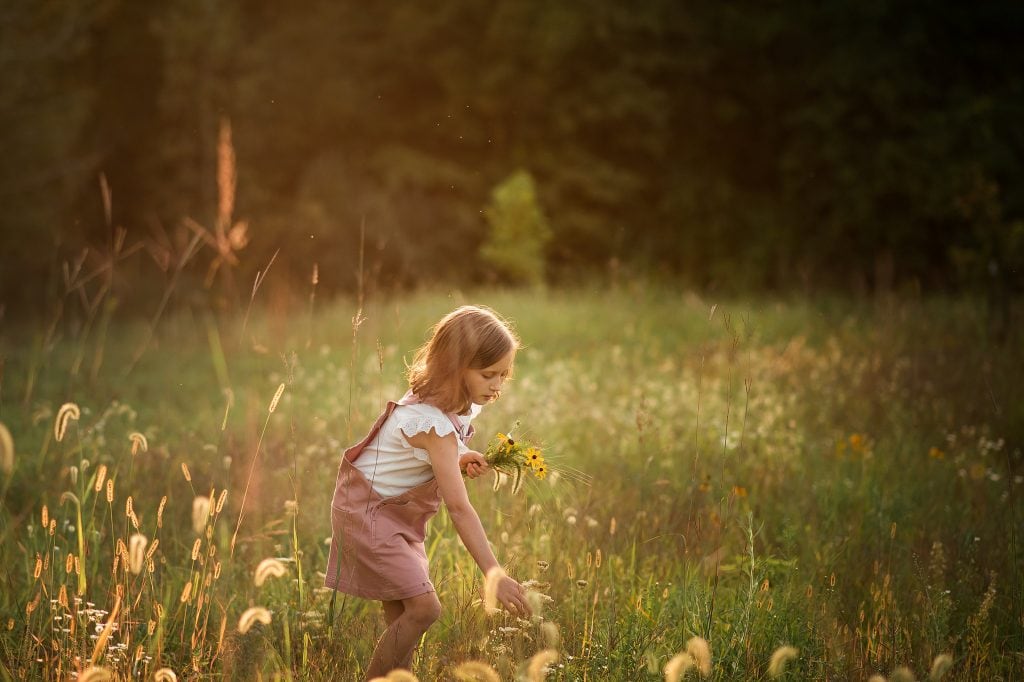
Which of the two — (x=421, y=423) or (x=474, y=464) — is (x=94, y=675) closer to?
(x=421, y=423)

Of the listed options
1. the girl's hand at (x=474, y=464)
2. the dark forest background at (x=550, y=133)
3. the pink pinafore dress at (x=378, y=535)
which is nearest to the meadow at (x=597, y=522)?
the pink pinafore dress at (x=378, y=535)

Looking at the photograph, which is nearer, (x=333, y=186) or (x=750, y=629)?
(x=750, y=629)

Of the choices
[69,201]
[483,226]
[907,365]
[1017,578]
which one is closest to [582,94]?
[483,226]

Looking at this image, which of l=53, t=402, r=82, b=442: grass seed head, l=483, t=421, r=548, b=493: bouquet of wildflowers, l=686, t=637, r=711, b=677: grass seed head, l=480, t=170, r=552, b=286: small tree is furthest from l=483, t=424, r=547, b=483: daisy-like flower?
l=480, t=170, r=552, b=286: small tree

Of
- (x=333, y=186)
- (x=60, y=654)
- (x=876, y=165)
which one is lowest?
(x=60, y=654)

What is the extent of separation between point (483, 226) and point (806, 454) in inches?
813

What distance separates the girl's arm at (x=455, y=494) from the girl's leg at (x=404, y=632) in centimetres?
24

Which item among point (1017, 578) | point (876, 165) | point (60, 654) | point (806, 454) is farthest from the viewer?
point (876, 165)

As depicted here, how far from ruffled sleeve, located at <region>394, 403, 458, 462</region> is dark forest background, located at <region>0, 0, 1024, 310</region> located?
1738 centimetres

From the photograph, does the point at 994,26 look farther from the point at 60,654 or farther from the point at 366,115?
the point at 60,654

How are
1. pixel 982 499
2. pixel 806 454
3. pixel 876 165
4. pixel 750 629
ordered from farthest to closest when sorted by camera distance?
pixel 876 165 → pixel 806 454 → pixel 982 499 → pixel 750 629

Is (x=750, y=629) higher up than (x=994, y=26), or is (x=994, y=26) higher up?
(x=994, y=26)

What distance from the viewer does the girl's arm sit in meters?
3.09

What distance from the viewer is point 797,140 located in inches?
1011
